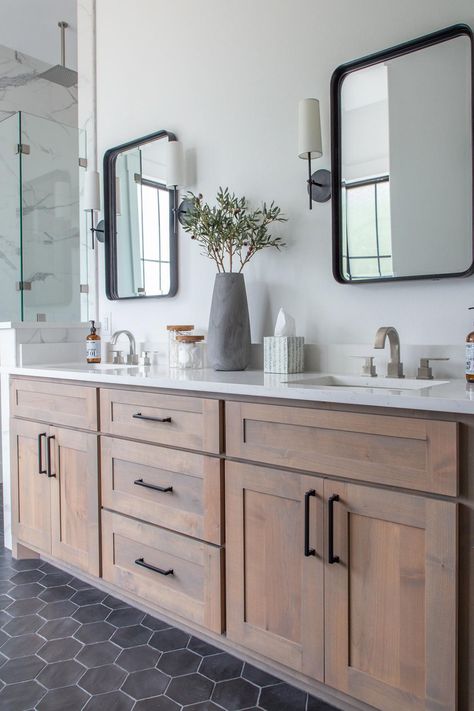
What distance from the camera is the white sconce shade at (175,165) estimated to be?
90.0 inches

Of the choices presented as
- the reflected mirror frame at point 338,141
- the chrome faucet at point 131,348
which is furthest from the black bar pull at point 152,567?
the reflected mirror frame at point 338,141

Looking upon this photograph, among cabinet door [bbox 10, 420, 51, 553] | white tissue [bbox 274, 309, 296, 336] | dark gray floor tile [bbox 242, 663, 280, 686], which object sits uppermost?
white tissue [bbox 274, 309, 296, 336]

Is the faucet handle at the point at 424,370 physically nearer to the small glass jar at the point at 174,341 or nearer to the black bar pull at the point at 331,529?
the black bar pull at the point at 331,529

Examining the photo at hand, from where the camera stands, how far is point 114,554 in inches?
75.3

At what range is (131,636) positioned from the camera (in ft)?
5.77

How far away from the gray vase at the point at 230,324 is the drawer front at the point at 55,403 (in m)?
0.47

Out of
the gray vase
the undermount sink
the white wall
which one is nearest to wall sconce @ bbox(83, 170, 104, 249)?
the white wall

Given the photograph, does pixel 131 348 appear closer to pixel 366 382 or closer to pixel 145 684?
pixel 366 382

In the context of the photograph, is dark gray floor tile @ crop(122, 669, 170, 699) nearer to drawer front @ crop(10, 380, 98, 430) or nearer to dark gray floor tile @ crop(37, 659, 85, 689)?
dark gray floor tile @ crop(37, 659, 85, 689)

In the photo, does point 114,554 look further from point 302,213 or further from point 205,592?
point 302,213

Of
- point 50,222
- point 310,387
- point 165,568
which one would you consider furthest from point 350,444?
point 50,222

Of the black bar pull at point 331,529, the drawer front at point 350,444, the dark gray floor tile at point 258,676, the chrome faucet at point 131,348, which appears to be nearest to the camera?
the drawer front at point 350,444

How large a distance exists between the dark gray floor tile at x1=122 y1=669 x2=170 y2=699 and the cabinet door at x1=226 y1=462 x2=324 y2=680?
220mm

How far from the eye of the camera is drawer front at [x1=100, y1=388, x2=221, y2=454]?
1581mm
